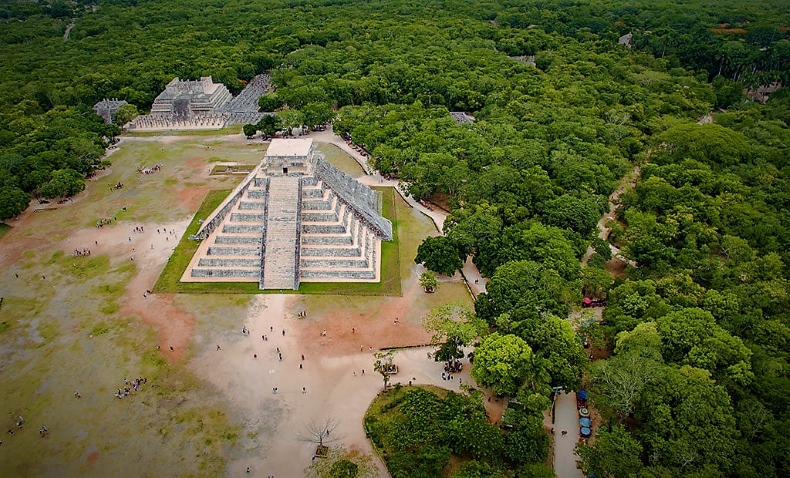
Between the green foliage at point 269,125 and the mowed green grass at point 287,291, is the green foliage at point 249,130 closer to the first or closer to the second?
the green foliage at point 269,125

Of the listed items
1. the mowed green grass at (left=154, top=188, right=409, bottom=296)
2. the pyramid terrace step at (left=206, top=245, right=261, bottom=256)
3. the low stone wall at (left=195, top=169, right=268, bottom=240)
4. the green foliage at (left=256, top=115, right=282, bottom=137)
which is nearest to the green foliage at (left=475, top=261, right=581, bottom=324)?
the mowed green grass at (left=154, top=188, right=409, bottom=296)

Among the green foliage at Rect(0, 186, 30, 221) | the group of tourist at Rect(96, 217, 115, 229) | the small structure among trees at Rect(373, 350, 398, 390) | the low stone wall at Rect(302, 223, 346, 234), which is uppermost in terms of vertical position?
the low stone wall at Rect(302, 223, 346, 234)

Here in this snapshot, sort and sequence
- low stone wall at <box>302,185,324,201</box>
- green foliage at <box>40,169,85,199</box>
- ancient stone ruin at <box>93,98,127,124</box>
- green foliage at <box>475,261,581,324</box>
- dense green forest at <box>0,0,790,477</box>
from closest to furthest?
1. dense green forest at <box>0,0,790,477</box>
2. green foliage at <box>475,261,581,324</box>
3. low stone wall at <box>302,185,324,201</box>
4. green foliage at <box>40,169,85,199</box>
5. ancient stone ruin at <box>93,98,127,124</box>

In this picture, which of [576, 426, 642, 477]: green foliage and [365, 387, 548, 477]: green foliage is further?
[365, 387, 548, 477]: green foliage

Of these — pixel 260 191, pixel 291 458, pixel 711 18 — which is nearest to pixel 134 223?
Result: pixel 260 191

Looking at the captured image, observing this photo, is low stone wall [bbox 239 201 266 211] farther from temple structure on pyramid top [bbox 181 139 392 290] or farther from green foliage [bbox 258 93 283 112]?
green foliage [bbox 258 93 283 112]

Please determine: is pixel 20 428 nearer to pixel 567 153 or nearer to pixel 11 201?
pixel 11 201
